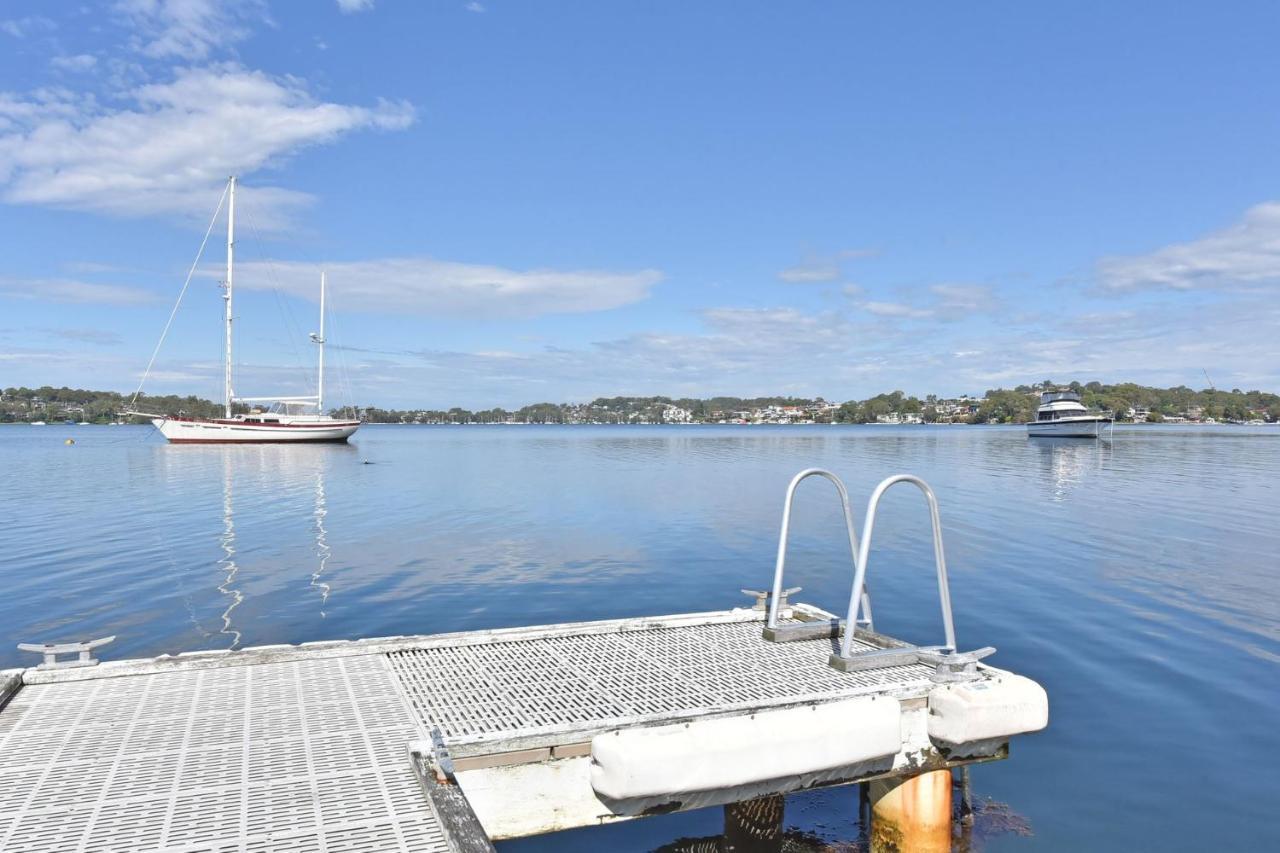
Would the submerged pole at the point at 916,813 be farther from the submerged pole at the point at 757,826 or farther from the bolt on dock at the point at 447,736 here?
the submerged pole at the point at 757,826

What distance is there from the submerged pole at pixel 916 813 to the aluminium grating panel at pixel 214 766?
14.6ft

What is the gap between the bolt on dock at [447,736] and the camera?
5.31 meters

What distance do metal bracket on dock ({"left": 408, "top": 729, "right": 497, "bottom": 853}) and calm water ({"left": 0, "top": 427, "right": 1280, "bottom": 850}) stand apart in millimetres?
3030

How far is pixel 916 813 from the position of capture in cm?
741

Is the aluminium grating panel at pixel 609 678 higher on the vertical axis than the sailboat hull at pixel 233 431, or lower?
lower

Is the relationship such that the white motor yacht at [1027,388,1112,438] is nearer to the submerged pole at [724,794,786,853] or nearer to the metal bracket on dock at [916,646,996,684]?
the metal bracket on dock at [916,646,996,684]

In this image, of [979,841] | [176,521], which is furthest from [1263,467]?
[176,521]

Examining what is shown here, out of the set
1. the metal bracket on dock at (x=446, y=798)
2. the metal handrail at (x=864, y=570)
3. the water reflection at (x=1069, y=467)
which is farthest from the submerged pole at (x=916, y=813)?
the water reflection at (x=1069, y=467)

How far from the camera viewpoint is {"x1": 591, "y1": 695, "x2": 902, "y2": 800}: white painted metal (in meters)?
5.72

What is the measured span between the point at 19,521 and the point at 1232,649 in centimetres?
3537

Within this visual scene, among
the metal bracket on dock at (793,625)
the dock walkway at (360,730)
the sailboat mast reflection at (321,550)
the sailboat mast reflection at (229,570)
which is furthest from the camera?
the sailboat mast reflection at (321,550)

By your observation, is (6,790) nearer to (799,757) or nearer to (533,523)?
(799,757)

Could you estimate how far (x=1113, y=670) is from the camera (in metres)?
12.7

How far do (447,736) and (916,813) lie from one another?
437 cm
